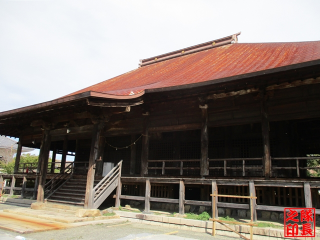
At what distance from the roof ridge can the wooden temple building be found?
10.2 feet

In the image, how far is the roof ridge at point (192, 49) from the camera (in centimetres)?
1684

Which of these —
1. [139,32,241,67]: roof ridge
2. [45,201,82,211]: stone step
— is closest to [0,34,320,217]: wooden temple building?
[45,201,82,211]: stone step

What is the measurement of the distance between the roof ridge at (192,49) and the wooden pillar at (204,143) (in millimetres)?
8680

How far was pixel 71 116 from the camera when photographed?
35.0 ft

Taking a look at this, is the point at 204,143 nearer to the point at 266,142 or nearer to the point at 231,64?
the point at 266,142

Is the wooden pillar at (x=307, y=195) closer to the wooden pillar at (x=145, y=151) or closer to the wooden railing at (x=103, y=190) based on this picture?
the wooden pillar at (x=145, y=151)

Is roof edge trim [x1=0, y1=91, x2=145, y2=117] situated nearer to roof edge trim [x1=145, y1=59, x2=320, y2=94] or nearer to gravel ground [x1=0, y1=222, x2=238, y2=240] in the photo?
roof edge trim [x1=145, y1=59, x2=320, y2=94]

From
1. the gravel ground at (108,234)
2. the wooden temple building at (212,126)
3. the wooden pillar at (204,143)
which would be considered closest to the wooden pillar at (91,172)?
the wooden temple building at (212,126)

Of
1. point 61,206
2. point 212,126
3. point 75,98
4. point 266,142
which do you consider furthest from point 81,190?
point 266,142

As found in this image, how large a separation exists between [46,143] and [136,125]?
4.13m

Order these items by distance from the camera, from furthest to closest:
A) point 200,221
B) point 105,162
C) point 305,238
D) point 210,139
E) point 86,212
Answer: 1. point 105,162
2. point 210,139
3. point 86,212
4. point 200,221
5. point 305,238

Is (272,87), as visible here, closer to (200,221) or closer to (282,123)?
(282,123)

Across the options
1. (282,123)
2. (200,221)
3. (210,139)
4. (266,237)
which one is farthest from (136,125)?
(266,237)

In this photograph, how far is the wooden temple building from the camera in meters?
8.41
